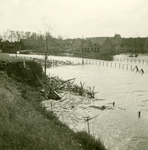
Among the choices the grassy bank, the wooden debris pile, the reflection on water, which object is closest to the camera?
the grassy bank

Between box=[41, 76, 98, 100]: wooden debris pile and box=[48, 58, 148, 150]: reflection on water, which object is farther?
box=[41, 76, 98, 100]: wooden debris pile

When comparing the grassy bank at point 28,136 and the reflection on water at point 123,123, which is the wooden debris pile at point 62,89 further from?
the grassy bank at point 28,136

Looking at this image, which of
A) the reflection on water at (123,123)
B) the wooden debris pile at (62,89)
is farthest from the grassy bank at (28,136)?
the wooden debris pile at (62,89)

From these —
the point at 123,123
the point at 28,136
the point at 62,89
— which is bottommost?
the point at 123,123

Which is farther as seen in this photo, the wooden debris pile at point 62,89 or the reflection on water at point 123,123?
the wooden debris pile at point 62,89

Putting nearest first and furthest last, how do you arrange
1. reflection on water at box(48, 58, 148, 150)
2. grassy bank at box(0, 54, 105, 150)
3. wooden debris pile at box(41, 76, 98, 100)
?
grassy bank at box(0, 54, 105, 150) → reflection on water at box(48, 58, 148, 150) → wooden debris pile at box(41, 76, 98, 100)

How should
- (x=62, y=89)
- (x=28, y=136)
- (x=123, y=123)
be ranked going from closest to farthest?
1. (x=28, y=136)
2. (x=123, y=123)
3. (x=62, y=89)

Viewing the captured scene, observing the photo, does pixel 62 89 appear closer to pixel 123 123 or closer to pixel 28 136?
pixel 123 123

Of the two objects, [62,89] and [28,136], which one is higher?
[28,136]

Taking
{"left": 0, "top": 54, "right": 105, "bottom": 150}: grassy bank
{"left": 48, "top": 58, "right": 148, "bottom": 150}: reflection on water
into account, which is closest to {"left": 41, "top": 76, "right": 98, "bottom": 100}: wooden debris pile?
{"left": 48, "top": 58, "right": 148, "bottom": 150}: reflection on water

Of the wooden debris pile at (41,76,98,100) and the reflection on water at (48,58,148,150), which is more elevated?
the wooden debris pile at (41,76,98,100)

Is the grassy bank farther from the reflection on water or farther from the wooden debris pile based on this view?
the wooden debris pile

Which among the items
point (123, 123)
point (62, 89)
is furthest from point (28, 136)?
point (62, 89)
